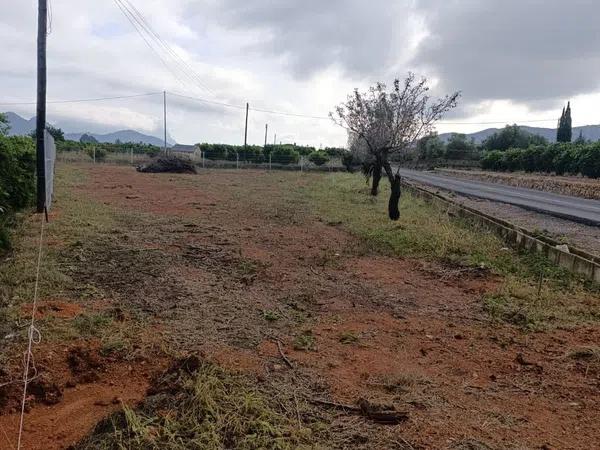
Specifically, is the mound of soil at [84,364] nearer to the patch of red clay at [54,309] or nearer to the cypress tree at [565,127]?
the patch of red clay at [54,309]

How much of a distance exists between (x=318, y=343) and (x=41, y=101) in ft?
33.0

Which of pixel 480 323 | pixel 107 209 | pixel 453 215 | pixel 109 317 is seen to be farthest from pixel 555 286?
pixel 107 209

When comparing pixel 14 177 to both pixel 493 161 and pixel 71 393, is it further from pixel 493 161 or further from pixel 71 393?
pixel 493 161

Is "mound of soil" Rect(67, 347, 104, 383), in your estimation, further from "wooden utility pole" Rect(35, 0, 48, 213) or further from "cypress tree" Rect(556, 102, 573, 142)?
"cypress tree" Rect(556, 102, 573, 142)

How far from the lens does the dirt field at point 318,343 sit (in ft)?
9.78

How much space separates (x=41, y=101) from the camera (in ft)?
36.0

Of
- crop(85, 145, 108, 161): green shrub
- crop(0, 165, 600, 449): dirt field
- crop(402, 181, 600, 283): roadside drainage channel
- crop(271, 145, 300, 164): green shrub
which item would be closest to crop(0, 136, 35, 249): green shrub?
crop(0, 165, 600, 449): dirt field

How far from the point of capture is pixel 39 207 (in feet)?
36.0

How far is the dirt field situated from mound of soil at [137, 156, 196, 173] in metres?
23.6

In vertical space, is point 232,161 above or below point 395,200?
above

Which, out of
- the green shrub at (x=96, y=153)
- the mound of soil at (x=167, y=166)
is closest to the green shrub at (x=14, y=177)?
the mound of soil at (x=167, y=166)

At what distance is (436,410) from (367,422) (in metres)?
0.52

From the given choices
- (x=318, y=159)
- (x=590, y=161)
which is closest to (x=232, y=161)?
(x=318, y=159)

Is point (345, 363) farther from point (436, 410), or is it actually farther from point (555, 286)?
point (555, 286)
